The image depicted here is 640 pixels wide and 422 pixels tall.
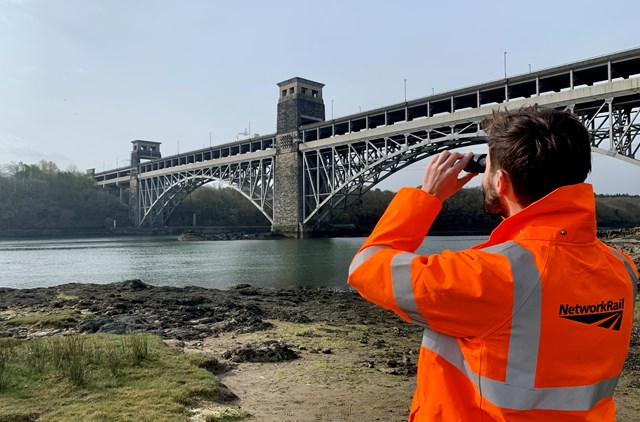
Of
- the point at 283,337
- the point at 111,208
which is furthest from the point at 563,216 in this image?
the point at 111,208

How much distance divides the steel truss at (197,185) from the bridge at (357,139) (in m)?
0.14

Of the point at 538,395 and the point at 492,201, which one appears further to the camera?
the point at 492,201

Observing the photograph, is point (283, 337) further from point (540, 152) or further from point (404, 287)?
point (540, 152)

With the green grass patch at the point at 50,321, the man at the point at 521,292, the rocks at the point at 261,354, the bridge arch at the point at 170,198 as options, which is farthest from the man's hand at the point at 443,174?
the bridge arch at the point at 170,198

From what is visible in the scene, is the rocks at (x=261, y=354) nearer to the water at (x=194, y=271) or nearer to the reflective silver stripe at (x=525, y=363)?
the reflective silver stripe at (x=525, y=363)

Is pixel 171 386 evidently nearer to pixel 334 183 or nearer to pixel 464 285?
pixel 464 285

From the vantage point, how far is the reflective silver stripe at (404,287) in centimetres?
124

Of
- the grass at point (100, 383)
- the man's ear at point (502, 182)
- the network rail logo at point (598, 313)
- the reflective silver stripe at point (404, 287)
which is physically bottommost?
the grass at point (100, 383)

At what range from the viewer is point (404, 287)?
4.08ft

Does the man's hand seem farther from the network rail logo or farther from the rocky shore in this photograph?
the rocky shore

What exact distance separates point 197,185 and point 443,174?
61097mm

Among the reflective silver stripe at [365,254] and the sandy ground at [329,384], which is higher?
the reflective silver stripe at [365,254]

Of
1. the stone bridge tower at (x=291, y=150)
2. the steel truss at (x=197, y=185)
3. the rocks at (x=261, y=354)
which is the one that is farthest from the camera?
the steel truss at (x=197, y=185)

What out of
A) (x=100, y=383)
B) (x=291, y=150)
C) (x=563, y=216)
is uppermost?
(x=291, y=150)
